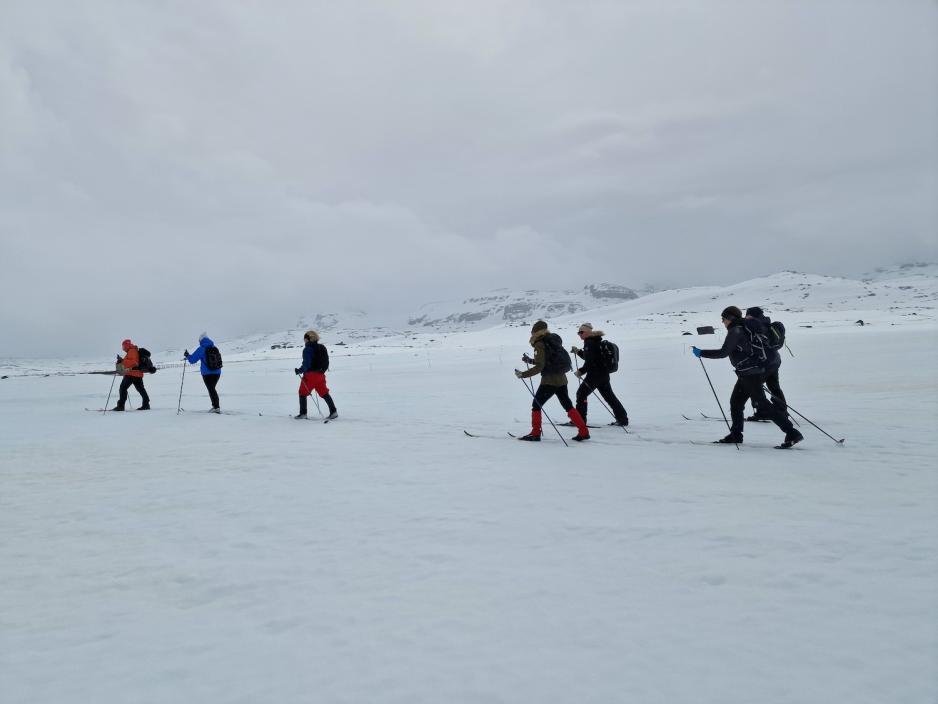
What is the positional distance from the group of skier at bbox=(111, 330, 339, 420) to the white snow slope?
12.4 feet

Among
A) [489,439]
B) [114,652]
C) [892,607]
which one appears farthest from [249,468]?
[892,607]

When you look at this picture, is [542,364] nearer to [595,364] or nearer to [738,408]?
[595,364]

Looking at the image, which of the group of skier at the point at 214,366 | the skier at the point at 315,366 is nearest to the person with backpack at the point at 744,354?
the group of skier at the point at 214,366

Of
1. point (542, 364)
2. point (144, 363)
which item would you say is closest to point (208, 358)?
point (144, 363)

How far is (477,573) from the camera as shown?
4.27 meters

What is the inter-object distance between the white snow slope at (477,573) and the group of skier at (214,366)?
3772mm

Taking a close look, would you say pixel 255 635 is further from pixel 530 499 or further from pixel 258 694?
pixel 530 499

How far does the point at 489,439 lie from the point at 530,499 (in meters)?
4.13

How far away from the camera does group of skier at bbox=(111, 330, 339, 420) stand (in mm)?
13297

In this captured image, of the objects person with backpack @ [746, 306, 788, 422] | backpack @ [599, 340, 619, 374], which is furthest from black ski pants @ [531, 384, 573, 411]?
person with backpack @ [746, 306, 788, 422]

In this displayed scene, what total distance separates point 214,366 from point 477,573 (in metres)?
12.5

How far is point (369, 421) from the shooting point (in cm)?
1336

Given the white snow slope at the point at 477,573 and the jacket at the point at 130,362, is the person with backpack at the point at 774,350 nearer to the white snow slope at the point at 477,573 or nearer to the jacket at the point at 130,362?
the white snow slope at the point at 477,573

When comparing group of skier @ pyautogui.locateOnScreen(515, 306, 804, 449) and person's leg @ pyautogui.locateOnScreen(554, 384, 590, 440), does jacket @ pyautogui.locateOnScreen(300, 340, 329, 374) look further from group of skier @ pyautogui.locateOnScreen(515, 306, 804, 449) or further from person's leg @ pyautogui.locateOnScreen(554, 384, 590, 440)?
person's leg @ pyautogui.locateOnScreen(554, 384, 590, 440)
